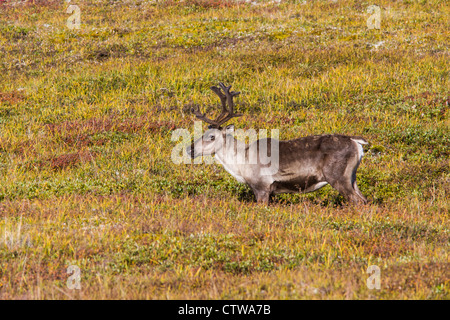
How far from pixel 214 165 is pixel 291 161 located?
2.39m

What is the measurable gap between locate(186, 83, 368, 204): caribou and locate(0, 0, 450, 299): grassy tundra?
442mm

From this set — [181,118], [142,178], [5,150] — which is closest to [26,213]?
[142,178]

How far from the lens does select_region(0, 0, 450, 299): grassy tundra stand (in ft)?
19.1

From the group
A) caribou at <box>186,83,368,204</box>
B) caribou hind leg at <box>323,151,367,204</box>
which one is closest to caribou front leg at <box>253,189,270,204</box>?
caribou at <box>186,83,368,204</box>

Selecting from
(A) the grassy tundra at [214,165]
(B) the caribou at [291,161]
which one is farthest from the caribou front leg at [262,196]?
(A) the grassy tundra at [214,165]

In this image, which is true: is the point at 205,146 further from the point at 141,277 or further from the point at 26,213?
the point at 141,277

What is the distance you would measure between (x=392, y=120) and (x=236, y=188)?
17.6 feet

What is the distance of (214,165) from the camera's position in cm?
1148

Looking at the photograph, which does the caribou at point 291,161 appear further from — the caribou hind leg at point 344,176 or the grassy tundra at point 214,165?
the grassy tundra at point 214,165

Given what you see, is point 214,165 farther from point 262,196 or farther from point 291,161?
point 291,161

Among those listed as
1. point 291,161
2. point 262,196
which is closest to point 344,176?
point 291,161

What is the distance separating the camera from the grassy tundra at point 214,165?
581cm

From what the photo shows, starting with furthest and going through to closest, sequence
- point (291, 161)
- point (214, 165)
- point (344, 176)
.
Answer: point (214, 165) < point (291, 161) < point (344, 176)

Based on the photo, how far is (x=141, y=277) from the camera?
18.4 feet
